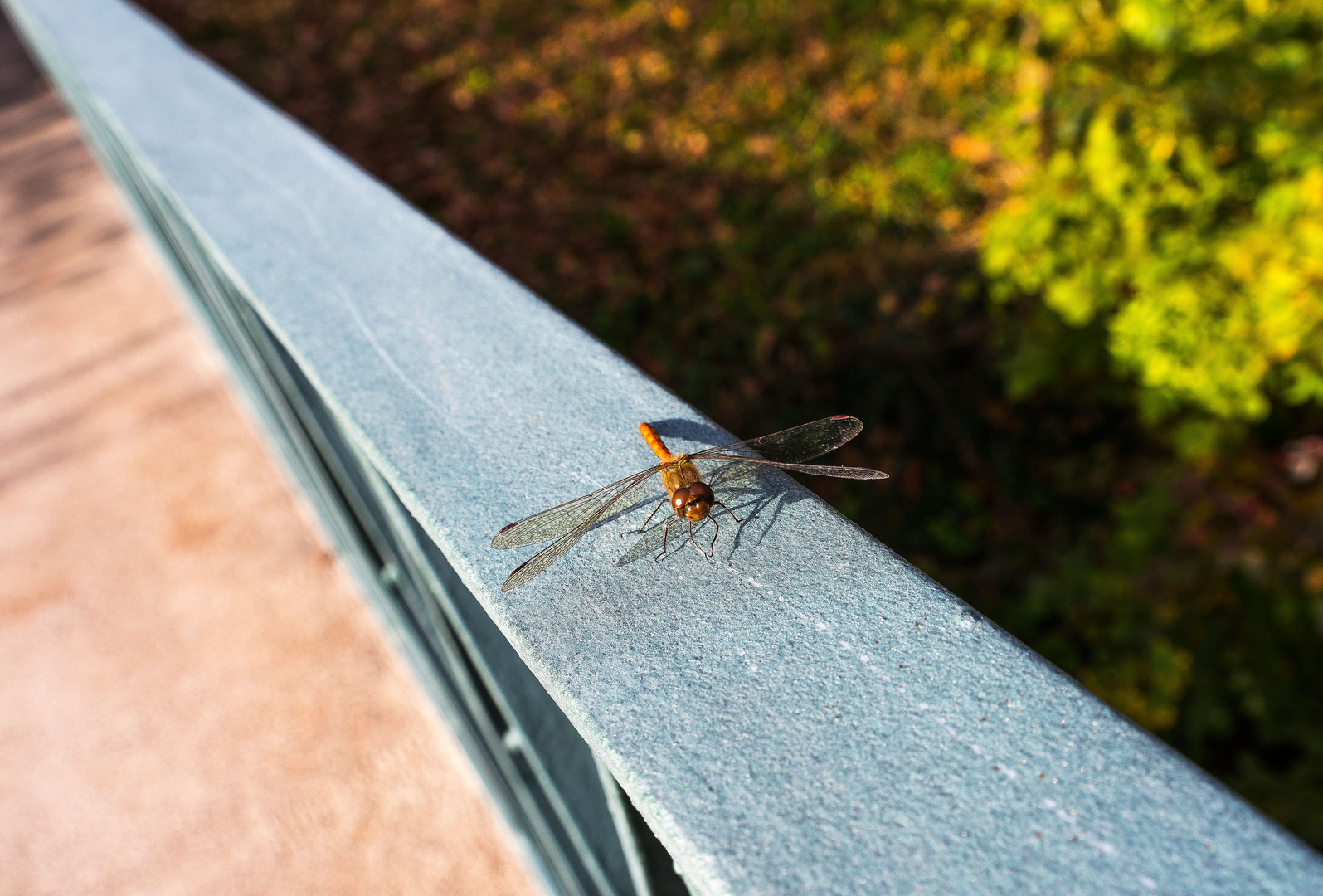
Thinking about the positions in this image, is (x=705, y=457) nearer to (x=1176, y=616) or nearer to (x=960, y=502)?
(x=1176, y=616)

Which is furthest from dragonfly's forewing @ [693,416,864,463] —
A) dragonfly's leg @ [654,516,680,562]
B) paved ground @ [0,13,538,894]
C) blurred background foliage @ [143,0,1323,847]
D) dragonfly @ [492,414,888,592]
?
paved ground @ [0,13,538,894]

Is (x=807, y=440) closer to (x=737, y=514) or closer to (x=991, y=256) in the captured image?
(x=737, y=514)

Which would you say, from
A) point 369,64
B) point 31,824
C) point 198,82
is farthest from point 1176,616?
point 369,64

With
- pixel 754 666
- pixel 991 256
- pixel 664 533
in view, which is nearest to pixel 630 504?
pixel 664 533

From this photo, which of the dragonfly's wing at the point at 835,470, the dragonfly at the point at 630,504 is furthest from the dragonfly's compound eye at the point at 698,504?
the dragonfly's wing at the point at 835,470

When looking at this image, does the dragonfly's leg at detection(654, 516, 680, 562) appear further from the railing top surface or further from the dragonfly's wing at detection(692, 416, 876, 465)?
the dragonfly's wing at detection(692, 416, 876, 465)

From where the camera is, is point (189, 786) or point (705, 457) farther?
point (189, 786)
